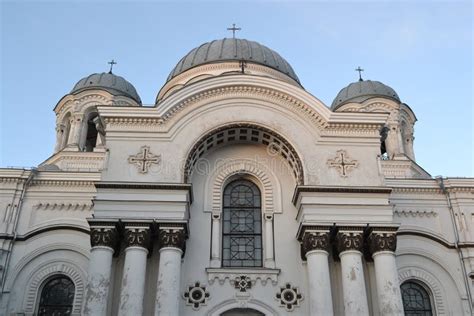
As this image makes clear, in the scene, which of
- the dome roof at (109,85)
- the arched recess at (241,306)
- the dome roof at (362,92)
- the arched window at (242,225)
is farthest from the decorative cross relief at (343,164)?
the dome roof at (109,85)

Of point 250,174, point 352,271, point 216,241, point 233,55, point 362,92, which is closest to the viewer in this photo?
point 352,271

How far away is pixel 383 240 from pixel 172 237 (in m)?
6.38

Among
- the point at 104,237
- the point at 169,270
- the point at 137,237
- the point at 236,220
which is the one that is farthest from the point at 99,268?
the point at 236,220

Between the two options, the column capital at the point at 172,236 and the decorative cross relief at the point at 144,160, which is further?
the decorative cross relief at the point at 144,160

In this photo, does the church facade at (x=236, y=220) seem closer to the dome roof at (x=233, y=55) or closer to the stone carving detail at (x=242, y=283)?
the stone carving detail at (x=242, y=283)

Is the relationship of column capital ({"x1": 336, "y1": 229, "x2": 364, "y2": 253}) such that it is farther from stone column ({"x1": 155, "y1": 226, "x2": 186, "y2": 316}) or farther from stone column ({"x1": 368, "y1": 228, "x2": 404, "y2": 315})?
stone column ({"x1": 155, "y1": 226, "x2": 186, "y2": 316})

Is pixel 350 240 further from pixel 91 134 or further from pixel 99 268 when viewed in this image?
pixel 91 134

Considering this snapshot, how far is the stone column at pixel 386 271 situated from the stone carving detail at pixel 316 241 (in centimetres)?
139

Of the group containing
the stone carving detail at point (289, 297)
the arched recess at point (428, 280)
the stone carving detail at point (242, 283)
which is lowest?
the stone carving detail at point (289, 297)

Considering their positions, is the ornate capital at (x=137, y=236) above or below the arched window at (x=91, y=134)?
below

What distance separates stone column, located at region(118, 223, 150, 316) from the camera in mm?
15367

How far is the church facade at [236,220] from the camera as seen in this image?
645 inches

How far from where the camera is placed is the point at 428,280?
61.7 ft

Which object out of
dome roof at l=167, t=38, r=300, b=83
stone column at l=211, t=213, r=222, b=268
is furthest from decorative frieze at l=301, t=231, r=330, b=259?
dome roof at l=167, t=38, r=300, b=83
